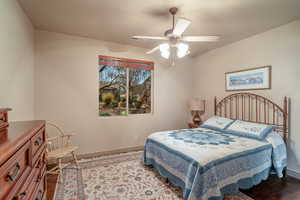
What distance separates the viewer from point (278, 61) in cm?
251

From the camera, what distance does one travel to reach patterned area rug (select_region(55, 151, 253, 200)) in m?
1.84

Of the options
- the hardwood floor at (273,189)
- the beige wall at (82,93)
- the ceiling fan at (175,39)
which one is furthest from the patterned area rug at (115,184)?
the ceiling fan at (175,39)

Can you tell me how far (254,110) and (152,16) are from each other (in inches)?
102

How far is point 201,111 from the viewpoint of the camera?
4.06 metres

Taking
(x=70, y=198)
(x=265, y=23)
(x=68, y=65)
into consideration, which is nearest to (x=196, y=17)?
(x=265, y=23)

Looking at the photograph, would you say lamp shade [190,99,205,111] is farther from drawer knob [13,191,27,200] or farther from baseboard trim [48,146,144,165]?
drawer knob [13,191,27,200]

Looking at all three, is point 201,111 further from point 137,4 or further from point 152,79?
point 137,4

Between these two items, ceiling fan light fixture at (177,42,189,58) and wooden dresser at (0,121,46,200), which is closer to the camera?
wooden dresser at (0,121,46,200)

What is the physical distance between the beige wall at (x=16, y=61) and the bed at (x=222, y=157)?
2006 mm

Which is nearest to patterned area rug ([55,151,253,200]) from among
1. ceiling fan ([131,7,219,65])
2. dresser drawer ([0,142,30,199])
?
dresser drawer ([0,142,30,199])

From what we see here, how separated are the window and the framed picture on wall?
1.86 m

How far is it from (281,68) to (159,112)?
2.56m

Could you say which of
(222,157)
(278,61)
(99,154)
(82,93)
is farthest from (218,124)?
(82,93)

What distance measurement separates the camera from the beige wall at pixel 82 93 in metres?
2.69
